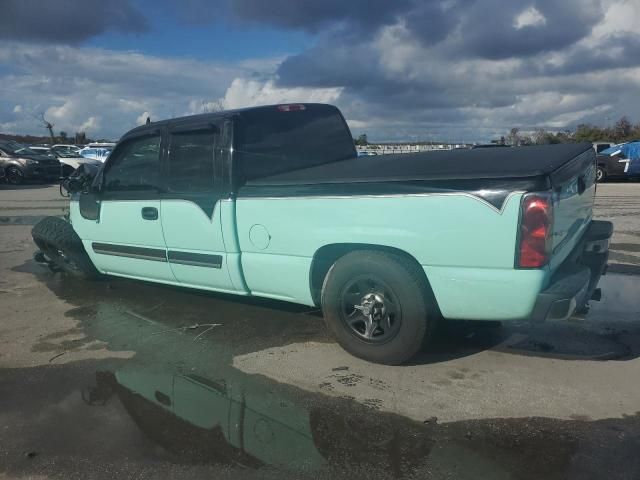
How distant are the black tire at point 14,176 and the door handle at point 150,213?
2020cm

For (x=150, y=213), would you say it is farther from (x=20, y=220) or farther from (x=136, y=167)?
(x=20, y=220)

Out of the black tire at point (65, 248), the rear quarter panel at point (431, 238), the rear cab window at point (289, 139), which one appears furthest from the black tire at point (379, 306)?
the black tire at point (65, 248)

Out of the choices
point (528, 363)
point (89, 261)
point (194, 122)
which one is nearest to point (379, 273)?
point (528, 363)

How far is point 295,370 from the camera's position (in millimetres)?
4199

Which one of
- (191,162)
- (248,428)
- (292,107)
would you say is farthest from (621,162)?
(248,428)

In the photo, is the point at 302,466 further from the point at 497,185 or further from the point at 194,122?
the point at 194,122

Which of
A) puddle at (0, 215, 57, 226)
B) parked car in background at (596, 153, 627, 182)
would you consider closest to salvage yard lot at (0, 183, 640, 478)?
puddle at (0, 215, 57, 226)

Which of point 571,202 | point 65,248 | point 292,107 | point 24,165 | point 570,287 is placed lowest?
point 65,248

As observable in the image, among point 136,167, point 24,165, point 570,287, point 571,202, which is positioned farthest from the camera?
point 24,165

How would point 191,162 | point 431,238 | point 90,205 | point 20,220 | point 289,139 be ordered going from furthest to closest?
point 20,220
point 90,205
point 289,139
point 191,162
point 431,238

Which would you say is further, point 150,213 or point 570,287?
point 150,213

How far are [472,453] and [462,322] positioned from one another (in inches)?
80.8

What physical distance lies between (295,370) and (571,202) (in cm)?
230

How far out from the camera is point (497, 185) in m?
3.46
